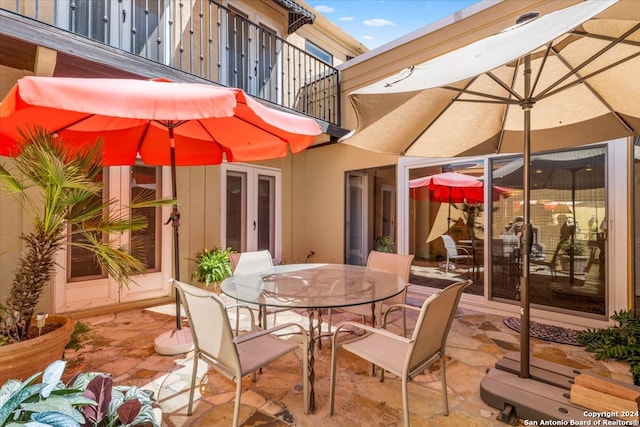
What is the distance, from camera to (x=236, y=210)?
5977 millimetres

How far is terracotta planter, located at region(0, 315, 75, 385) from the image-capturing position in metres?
1.94

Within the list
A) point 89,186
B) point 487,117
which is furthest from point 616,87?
point 89,186

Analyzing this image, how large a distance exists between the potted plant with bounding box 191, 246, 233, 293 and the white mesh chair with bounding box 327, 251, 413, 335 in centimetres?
226

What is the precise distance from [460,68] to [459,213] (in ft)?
13.0

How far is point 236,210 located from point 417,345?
4728 millimetres

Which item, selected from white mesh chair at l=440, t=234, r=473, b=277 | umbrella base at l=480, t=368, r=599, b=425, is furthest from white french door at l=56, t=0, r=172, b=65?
white mesh chair at l=440, t=234, r=473, b=277

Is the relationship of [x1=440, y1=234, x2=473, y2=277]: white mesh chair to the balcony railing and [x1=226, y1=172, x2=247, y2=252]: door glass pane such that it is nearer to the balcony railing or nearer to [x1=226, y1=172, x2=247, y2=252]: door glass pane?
the balcony railing

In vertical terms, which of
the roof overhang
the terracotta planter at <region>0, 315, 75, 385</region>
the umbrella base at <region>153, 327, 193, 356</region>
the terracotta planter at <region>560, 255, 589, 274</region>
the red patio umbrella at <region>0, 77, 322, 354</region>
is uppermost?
the roof overhang

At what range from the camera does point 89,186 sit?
2.02m

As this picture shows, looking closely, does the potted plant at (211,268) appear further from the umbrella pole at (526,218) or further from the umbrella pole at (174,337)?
the umbrella pole at (526,218)

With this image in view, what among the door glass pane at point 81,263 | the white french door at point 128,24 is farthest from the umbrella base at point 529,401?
the white french door at point 128,24

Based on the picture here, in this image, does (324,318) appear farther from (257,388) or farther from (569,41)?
(569,41)

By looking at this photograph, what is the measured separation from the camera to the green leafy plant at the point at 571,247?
387 cm

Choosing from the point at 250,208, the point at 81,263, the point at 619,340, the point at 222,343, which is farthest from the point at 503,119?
the point at 81,263
